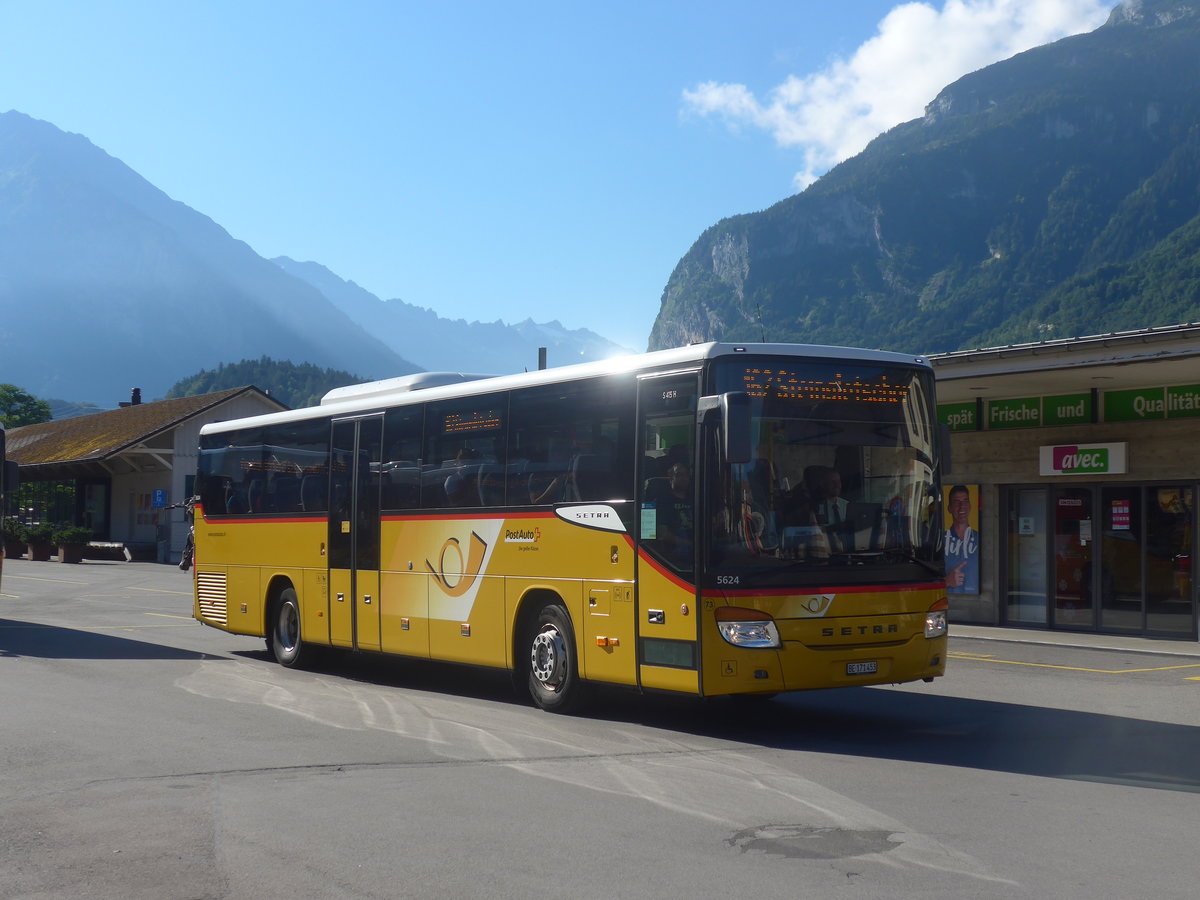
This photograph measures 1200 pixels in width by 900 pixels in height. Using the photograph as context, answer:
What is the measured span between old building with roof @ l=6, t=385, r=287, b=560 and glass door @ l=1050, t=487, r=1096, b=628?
38.6 m

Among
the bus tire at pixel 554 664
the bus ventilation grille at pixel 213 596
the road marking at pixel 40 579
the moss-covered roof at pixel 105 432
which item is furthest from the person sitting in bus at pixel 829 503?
the moss-covered roof at pixel 105 432

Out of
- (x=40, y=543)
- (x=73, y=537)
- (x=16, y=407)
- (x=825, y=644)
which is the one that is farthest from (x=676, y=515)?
(x=16, y=407)

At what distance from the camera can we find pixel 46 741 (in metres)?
9.57

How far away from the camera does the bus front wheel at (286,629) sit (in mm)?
15602

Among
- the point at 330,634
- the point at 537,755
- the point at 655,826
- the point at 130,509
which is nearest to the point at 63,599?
the point at 330,634

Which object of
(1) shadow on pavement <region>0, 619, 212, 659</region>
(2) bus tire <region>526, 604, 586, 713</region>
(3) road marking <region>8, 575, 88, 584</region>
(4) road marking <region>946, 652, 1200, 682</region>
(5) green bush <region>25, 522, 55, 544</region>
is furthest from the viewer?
(5) green bush <region>25, 522, 55, 544</region>

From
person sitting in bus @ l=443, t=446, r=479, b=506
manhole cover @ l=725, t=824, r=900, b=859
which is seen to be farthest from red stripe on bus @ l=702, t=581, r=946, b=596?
person sitting in bus @ l=443, t=446, r=479, b=506

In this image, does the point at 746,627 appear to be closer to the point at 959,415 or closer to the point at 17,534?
the point at 959,415

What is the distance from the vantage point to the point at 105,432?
6253 centimetres

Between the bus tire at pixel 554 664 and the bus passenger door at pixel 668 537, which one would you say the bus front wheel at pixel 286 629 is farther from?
the bus passenger door at pixel 668 537

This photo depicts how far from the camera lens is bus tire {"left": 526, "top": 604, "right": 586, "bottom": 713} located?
442 inches

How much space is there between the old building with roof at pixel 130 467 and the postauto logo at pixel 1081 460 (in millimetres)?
38828

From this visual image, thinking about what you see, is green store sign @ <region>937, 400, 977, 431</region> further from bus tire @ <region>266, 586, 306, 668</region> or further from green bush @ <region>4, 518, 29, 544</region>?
green bush @ <region>4, 518, 29, 544</region>

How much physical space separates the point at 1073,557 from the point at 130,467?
47287 millimetres
